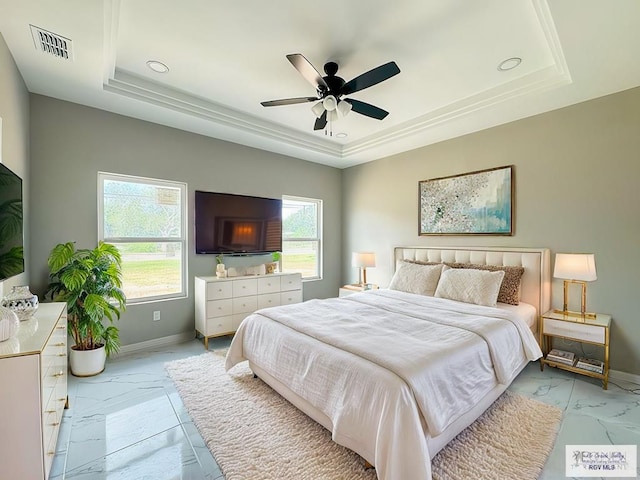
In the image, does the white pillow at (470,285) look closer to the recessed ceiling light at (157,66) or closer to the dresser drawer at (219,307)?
the dresser drawer at (219,307)

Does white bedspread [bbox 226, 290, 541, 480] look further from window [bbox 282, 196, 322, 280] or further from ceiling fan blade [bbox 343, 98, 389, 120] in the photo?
window [bbox 282, 196, 322, 280]

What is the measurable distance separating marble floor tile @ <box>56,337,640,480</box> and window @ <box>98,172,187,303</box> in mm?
974

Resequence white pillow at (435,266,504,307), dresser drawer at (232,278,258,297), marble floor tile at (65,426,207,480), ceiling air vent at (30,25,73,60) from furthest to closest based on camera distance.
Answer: dresser drawer at (232,278,258,297) < white pillow at (435,266,504,307) < ceiling air vent at (30,25,73,60) < marble floor tile at (65,426,207,480)

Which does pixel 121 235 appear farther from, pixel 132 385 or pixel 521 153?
pixel 521 153

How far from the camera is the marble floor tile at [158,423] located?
1742 mm

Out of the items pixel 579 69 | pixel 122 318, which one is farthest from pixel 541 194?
pixel 122 318

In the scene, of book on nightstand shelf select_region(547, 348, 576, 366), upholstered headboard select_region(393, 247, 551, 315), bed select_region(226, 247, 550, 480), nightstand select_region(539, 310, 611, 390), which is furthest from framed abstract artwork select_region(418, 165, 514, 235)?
book on nightstand shelf select_region(547, 348, 576, 366)

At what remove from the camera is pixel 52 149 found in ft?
9.74

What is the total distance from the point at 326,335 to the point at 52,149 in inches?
130

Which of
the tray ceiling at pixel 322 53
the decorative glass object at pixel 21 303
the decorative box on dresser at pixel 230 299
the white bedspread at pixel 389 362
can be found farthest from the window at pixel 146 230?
the white bedspread at pixel 389 362

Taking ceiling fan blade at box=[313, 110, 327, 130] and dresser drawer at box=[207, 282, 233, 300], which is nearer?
ceiling fan blade at box=[313, 110, 327, 130]

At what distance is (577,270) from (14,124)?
16.6 ft

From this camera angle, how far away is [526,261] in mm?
3312

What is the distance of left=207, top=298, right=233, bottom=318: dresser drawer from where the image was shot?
362 centimetres
